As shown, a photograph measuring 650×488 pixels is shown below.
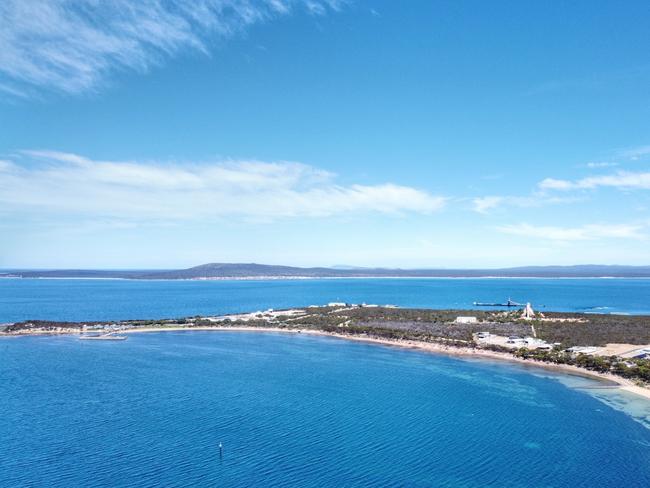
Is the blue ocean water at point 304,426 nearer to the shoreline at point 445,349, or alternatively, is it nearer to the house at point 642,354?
the shoreline at point 445,349

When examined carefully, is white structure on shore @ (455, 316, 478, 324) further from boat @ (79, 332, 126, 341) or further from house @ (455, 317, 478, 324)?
boat @ (79, 332, 126, 341)

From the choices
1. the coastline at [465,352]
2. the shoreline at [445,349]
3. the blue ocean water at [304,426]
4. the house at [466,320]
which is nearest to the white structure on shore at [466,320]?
the house at [466,320]

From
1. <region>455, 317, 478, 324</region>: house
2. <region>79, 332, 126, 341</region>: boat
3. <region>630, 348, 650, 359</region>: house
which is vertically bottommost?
<region>79, 332, 126, 341</region>: boat

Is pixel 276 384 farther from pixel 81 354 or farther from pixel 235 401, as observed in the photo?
→ pixel 81 354

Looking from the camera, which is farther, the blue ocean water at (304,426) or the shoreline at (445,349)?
the shoreline at (445,349)

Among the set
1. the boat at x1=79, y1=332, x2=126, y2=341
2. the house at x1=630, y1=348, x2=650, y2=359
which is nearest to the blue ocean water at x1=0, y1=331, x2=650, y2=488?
A: the house at x1=630, y1=348, x2=650, y2=359

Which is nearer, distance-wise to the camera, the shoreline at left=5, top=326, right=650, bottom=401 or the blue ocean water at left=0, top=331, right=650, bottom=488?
the blue ocean water at left=0, top=331, right=650, bottom=488

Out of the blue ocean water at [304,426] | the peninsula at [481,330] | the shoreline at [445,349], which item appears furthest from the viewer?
the peninsula at [481,330]
